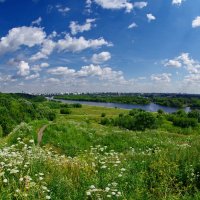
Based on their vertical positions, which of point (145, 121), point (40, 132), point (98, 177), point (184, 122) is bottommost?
point (184, 122)

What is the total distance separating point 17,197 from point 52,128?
701 inches

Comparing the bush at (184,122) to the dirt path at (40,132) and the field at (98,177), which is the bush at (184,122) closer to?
the dirt path at (40,132)

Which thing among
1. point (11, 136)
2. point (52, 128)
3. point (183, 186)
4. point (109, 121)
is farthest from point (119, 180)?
point (109, 121)

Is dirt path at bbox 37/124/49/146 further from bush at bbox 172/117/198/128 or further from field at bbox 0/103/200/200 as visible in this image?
Answer: bush at bbox 172/117/198/128

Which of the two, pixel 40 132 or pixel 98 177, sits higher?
pixel 98 177

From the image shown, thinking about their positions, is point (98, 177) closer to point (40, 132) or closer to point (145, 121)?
point (40, 132)

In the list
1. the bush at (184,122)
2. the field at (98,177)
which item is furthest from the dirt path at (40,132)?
the bush at (184,122)

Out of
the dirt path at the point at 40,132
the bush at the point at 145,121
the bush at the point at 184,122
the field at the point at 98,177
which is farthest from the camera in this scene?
the bush at the point at 184,122

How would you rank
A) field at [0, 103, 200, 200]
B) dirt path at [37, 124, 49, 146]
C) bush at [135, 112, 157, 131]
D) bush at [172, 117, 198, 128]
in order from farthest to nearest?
bush at [172, 117, 198, 128]
bush at [135, 112, 157, 131]
dirt path at [37, 124, 49, 146]
field at [0, 103, 200, 200]

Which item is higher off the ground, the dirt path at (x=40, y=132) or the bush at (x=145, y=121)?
the dirt path at (x=40, y=132)

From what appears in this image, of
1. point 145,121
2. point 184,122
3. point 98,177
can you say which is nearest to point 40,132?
point 98,177

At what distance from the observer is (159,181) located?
7527 mm

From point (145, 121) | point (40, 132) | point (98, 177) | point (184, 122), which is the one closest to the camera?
point (98, 177)

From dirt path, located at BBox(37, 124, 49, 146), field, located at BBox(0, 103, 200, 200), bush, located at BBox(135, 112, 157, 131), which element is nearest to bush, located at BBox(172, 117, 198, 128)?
bush, located at BBox(135, 112, 157, 131)
